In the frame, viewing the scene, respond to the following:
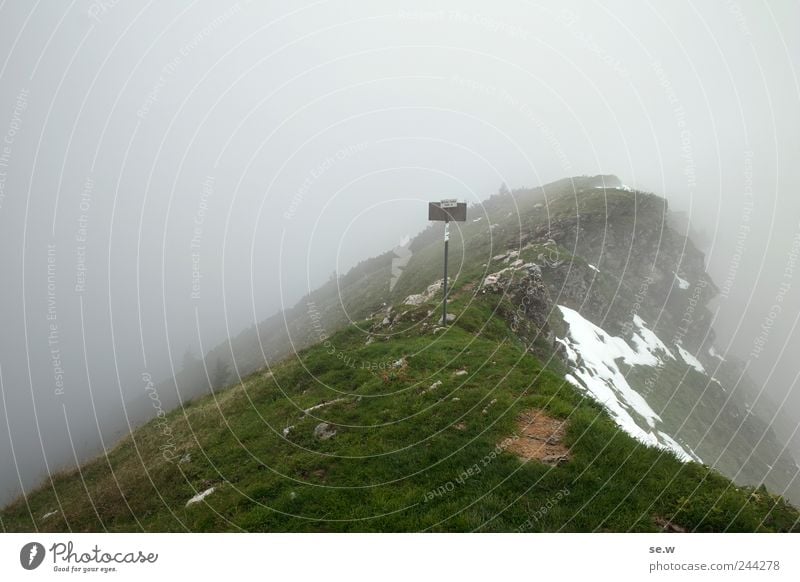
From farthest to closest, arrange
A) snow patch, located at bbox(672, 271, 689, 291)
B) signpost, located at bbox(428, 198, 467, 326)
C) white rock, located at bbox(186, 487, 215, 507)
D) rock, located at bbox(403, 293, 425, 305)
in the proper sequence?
snow patch, located at bbox(672, 271, 689, 291), rock, located at bbox(403, 293, 425, 305), signpost, located at bbox(428, 198, 467, 326), white rock, located at bbox(186, 487, 215, 507)

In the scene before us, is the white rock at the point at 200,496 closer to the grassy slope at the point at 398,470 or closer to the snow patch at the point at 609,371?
the grassy slope at the point at 398,470

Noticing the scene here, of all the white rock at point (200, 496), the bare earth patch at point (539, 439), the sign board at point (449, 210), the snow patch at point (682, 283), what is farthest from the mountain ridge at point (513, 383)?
the snow patch at point (682, 283)

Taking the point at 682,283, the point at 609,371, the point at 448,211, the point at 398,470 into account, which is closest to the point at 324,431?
the point at 398,470

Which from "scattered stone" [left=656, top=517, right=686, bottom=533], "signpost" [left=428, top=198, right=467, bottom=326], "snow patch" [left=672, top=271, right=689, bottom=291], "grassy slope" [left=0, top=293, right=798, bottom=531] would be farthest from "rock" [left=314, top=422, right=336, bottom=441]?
"snow patch" [left=672, top=271, right=689, bottom=291]

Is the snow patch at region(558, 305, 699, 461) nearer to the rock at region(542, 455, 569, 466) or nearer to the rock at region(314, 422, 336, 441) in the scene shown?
the rock at region(542, 455, 569, 466)
